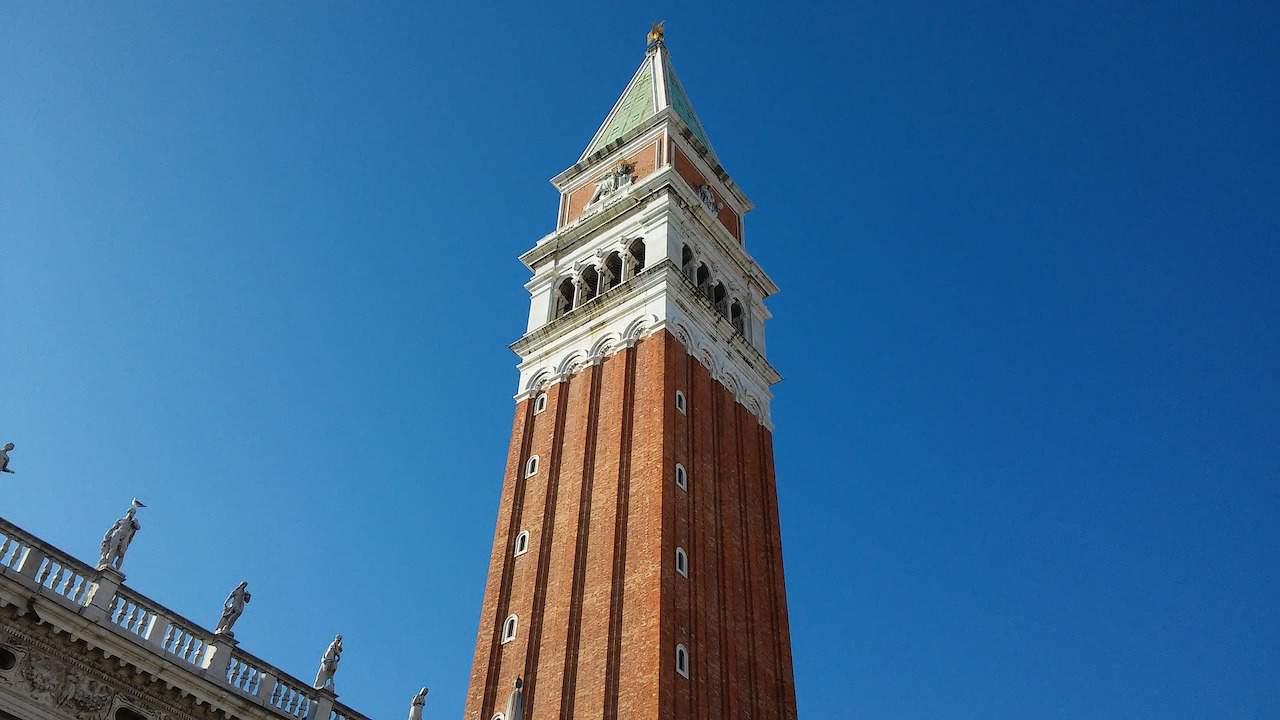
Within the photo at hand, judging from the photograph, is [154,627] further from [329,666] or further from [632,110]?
[632,110]

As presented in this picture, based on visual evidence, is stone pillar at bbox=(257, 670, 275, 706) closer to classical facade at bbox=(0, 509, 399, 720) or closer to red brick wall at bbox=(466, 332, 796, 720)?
classical facade at bbox=(0, 509, 399, 720)

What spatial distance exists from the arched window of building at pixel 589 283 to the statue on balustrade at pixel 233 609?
82.5ft

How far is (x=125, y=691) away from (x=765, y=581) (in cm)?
2453

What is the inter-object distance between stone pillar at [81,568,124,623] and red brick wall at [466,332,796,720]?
15.3 metres

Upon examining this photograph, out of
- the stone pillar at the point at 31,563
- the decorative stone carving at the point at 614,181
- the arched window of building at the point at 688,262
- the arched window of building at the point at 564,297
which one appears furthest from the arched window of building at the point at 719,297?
the stone pillar at the point at 31,563

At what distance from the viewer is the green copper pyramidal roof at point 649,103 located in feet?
180

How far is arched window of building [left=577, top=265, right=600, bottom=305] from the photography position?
152ft

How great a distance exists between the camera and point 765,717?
116 feet

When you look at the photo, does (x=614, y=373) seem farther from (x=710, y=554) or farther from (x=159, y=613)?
(x=159, y=613)

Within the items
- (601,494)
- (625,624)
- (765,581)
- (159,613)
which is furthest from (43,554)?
(765,581)

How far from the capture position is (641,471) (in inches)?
1469

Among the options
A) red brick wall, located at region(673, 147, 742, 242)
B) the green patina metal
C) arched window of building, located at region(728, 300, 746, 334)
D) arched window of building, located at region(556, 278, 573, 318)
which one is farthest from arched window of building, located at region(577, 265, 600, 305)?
the green patina metal

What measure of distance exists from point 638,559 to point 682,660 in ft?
11.7

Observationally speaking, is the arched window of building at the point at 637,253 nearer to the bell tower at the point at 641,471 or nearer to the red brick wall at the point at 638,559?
the bell tower at the point at 641,471
